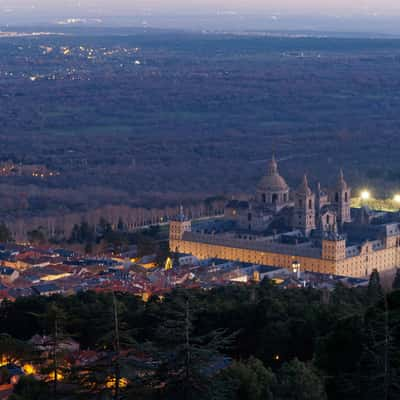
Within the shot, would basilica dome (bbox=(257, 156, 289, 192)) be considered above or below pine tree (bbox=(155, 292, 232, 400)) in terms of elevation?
below

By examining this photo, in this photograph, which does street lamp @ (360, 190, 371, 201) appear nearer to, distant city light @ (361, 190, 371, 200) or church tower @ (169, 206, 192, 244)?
distant city light @ (361, 190, 371, 200)

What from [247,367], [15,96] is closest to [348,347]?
[247,367]

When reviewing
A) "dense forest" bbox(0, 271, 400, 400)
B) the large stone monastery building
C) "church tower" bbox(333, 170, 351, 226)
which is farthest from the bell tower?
"dense forest" bbox(0, 271, 400, 400)

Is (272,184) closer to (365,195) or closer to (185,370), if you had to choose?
(365,195)

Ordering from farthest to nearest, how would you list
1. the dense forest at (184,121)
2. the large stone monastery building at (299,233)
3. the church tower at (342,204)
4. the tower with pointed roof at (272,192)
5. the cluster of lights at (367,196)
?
the dense forest at (184,121) → the cluster of lights at (367,196) → the tower with pointed roof at (272,192) → the church tower at (342,204) → the large stone monastery building at (299,233)

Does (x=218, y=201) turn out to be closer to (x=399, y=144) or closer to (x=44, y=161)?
(x=44, y=161)

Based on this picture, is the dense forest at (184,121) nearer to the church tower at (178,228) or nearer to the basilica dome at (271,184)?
the basilica dome at (271,184)

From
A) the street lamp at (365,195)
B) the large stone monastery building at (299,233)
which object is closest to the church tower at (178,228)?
the large stone monastery building at (299,233)

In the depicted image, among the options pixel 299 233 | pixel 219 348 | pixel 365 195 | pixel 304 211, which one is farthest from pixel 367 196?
pixel 219 348
